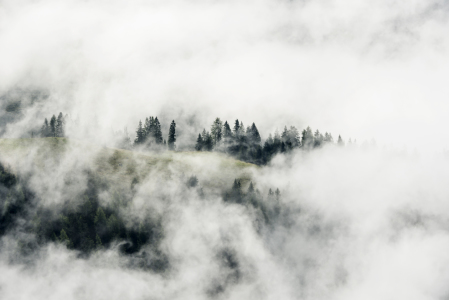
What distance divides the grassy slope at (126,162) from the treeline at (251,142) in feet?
26.4

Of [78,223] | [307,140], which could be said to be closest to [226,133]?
[307,140]

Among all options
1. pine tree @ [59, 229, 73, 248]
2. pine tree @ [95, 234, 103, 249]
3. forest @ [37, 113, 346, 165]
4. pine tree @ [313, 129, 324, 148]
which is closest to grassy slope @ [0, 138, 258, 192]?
forest @ [37, 113, 346, 165]

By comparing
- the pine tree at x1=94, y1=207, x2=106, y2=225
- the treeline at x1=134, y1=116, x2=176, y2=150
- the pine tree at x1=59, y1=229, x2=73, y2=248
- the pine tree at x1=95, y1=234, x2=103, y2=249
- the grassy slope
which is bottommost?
the pine tree at x1=95, y1=234, x2=103, y2=249

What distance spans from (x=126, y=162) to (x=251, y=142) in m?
51.9

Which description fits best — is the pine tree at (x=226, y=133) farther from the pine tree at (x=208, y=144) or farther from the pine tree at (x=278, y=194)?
the pine tree at (x=278, y=194)

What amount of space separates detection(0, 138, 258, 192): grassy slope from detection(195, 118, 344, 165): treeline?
8.04m

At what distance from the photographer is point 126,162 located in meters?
107

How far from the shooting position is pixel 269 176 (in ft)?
376

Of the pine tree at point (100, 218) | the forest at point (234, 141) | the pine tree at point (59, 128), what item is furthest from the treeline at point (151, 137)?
the pine tree at point (100, 218)

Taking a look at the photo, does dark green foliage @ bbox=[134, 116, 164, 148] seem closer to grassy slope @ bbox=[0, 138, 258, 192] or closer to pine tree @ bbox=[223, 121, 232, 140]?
grassy slope @ bbox=[0, 138, 258, 192]

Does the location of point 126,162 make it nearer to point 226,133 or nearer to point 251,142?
point 226,133

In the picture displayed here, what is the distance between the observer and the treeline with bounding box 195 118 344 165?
12712 centimetres

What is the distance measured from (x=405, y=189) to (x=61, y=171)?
12233 centimetres

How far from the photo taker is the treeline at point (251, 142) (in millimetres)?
127125
